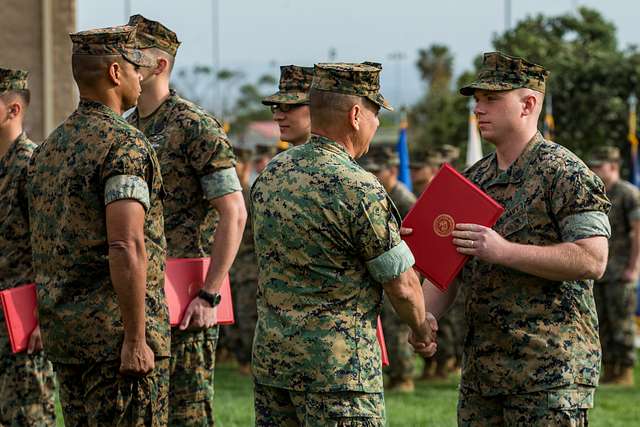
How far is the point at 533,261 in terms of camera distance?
492 centimetres

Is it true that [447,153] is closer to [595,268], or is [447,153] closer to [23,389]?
[23,389]

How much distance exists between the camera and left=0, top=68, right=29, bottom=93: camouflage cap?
6.63 meters

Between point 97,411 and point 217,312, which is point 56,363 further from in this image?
point 217,312

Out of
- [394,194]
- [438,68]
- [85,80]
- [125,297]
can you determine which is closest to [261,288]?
[125,297]

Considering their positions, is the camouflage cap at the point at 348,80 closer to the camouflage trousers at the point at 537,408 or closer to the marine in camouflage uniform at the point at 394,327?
the camouflage trousers at the point at 537,408

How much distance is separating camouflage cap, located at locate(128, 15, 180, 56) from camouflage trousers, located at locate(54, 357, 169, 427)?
1.90 m

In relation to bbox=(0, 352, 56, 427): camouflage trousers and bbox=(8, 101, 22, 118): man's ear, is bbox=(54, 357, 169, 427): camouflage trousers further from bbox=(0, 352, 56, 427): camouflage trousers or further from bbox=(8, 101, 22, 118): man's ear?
bbox=(8, 101, 22, 118): man's ear

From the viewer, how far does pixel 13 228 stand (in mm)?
6160

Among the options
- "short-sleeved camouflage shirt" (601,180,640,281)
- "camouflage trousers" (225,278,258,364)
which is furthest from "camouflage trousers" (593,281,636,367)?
"camouflage trousers" (225,278,258,364)

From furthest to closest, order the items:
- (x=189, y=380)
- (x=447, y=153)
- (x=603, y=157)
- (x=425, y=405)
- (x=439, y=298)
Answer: (x=447, y=153), (x=603, y=157), (x=425, y=405), (x=189, y=380), (x=439, y=298)

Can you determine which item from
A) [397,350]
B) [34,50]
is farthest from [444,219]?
[34,50]

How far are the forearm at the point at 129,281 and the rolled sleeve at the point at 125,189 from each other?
175mm

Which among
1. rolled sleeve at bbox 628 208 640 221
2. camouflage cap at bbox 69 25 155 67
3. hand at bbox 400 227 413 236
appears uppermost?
camouflage cap at bbox 69 25 155 67

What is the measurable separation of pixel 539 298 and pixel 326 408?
1.09m
